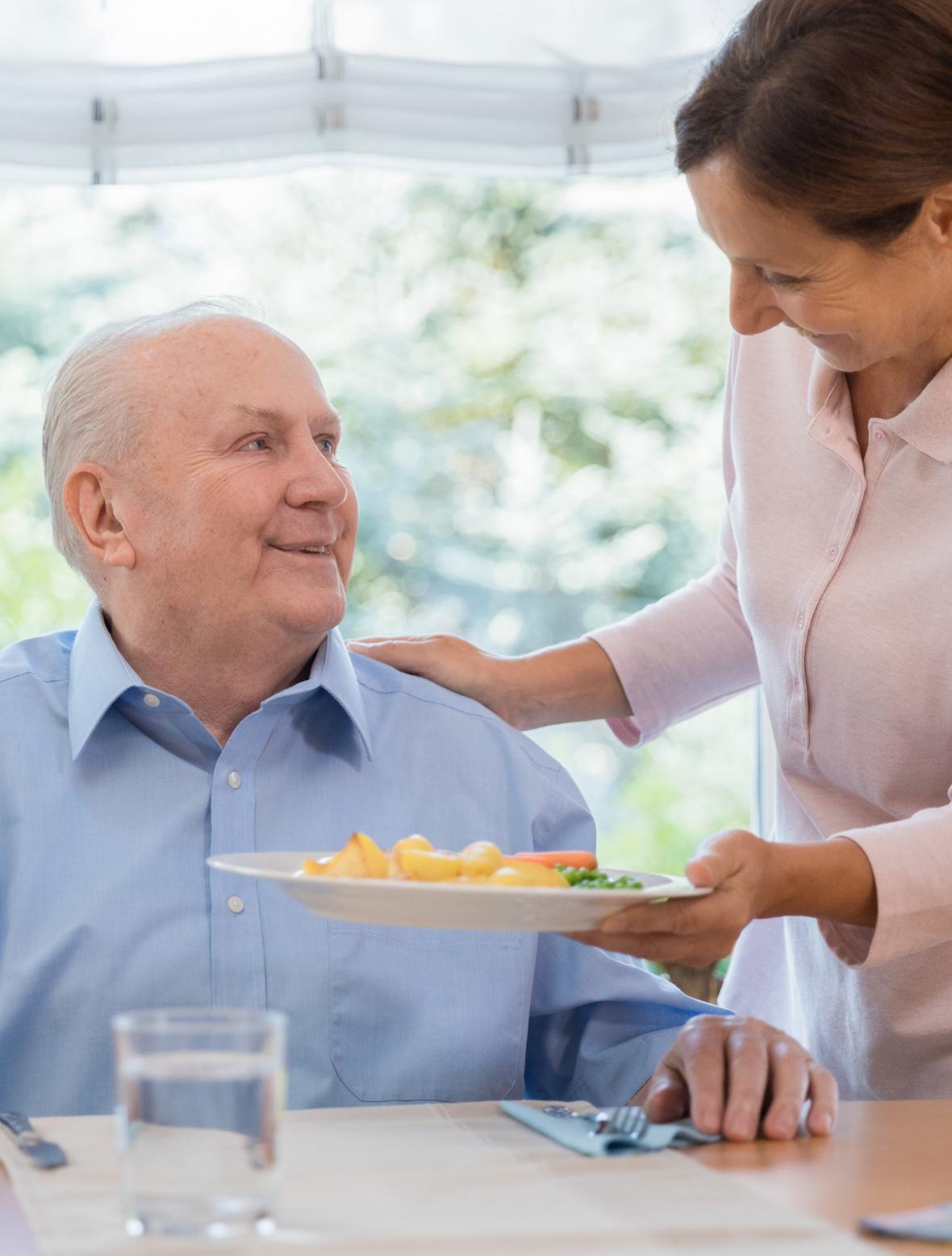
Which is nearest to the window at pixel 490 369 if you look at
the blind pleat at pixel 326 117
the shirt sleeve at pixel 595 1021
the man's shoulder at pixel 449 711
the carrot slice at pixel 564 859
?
the blind pleat at pixel 326 117

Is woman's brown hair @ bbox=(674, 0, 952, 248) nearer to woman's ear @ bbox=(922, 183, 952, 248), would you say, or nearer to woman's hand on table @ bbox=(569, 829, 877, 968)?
woman's ear @ bbox=(922, 183, 952, 248)

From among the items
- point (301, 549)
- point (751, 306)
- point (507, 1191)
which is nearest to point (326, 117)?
point (301, 549)

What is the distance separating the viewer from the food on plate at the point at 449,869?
4.04 ft

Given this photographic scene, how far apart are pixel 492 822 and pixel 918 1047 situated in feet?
1.78

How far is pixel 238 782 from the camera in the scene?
5.48 ft

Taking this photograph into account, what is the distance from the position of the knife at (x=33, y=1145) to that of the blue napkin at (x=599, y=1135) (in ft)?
1.27

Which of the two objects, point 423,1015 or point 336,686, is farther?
point 336,686

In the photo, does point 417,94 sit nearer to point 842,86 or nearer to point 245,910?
point 842,86

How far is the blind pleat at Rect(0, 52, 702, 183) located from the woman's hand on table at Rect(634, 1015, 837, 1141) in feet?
5.97

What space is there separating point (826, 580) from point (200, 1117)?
1.05m

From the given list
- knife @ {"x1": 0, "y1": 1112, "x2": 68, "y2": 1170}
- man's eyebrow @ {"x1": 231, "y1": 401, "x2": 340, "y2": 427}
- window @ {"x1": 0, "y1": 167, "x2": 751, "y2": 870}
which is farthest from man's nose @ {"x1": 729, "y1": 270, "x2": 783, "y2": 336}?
window @ {"x1": 0, "y1": 167, "x2": 751, "y2": 870}

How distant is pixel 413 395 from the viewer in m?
4.97

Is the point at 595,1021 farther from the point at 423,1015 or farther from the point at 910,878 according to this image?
the point at 910,878

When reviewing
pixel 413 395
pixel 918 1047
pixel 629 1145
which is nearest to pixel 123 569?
pixel 629 1145
